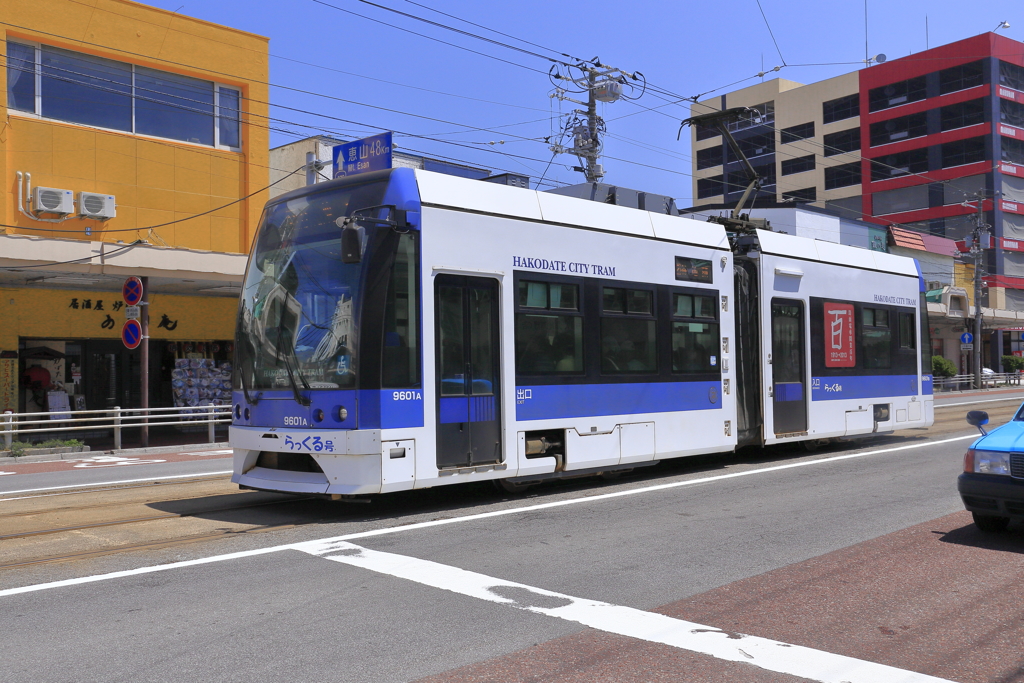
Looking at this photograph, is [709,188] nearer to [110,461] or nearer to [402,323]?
[110,461]

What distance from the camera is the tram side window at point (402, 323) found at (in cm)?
841

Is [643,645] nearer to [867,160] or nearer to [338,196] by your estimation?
[338,196]

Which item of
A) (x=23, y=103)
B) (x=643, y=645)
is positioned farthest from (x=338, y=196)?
(x=23, y=103)

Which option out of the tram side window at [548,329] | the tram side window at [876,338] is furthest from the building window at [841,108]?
the tram side window at [548,329]

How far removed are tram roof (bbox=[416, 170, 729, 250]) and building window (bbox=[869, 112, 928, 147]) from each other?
2375 inches

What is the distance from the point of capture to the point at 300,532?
26.1 ft

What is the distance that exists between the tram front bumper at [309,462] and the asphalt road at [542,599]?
0.47 meters

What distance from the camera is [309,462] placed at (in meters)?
8.73

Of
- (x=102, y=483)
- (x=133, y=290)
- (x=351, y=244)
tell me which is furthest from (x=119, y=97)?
(x=351, y=244)

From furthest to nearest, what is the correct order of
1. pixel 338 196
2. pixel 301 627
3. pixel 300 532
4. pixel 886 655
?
pixel 338 196
pixel 300 532
pixel 301 627
pixel 886 655

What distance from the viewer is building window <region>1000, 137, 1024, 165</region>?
61.1 metres

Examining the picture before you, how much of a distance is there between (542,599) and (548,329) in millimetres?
4691

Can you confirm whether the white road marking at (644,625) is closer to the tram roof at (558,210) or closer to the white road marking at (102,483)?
the tram roof at (558,210)

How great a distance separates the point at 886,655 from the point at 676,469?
8186 millimetres
